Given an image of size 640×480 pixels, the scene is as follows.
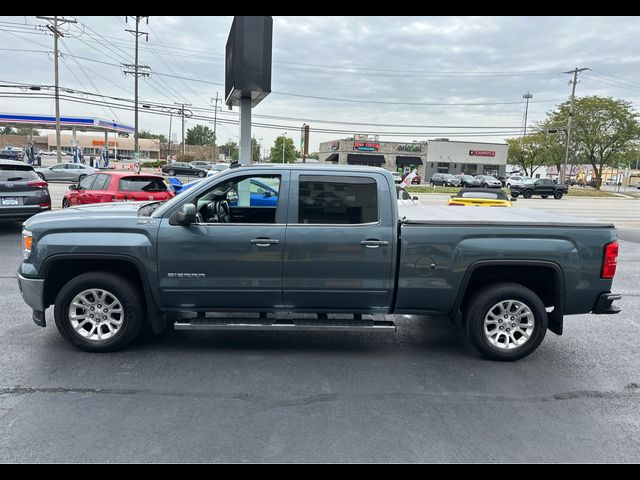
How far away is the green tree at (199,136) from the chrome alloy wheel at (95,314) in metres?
136

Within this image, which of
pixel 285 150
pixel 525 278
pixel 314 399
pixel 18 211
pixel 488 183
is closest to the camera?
pixel 314 399

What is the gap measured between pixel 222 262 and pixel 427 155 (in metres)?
67.8

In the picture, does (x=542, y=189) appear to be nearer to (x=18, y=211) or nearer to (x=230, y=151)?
(x=18, y=211)

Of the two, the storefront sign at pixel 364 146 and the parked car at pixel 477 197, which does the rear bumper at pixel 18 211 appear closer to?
the parked car at pixel 477 197

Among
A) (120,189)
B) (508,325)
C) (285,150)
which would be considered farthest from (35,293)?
(285,150)

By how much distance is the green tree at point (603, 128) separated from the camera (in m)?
52.1

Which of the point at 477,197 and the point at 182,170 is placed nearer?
the point at 477,197

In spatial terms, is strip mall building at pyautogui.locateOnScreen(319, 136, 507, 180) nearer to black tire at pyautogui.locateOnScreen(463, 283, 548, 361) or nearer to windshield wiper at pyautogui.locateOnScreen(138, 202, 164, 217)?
windshield wiper at pyautogui.locateOnScreen(138, 202, 164, 217)

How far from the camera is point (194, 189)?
475 cm

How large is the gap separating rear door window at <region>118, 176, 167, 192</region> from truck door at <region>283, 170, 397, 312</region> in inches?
300

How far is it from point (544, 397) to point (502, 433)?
2.84 feet

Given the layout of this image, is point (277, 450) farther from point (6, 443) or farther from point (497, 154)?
point (497, 154)

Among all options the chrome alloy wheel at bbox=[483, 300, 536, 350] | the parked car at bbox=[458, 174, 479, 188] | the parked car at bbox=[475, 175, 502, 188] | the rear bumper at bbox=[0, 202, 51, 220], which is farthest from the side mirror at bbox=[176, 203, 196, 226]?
the parked car at bbox=[458, 174, 479, 188]

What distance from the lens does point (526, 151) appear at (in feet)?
234
